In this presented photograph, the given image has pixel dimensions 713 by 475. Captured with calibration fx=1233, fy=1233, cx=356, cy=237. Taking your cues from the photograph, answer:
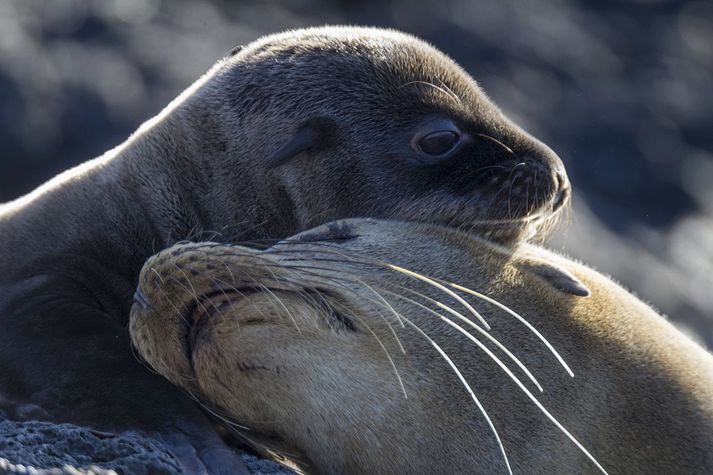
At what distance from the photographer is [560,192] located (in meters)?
4.87

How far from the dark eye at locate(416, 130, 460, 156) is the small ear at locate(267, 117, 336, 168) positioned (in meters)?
0.38

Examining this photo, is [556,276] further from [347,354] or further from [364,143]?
[364,143]

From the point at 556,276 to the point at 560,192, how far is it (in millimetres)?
1086

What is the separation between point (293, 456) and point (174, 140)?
6.51 feet

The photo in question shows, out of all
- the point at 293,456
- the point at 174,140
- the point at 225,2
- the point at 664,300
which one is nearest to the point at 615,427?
the point at 293,456

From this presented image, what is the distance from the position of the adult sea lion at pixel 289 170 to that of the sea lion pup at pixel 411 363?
0.84m

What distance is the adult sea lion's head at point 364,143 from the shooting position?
4754 mm

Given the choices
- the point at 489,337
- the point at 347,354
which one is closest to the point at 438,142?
the point at 489,337

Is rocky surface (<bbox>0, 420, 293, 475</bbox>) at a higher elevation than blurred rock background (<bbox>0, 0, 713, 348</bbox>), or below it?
below

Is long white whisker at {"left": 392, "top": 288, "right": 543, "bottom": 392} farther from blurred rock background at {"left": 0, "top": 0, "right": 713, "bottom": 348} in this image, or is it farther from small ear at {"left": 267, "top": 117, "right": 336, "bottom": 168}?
blurred rock background at {"left": 0, "top": 0, "right": 713, "bottom": 348}

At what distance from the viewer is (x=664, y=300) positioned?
37.2 feet

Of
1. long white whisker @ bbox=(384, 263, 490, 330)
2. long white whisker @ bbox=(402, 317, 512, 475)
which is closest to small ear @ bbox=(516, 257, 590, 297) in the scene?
long white whisker @ bbox=(384, 263, 490, 330)

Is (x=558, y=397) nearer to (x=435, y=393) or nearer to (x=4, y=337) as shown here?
(x=435, y=393)

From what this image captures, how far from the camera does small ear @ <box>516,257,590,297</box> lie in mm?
3816
